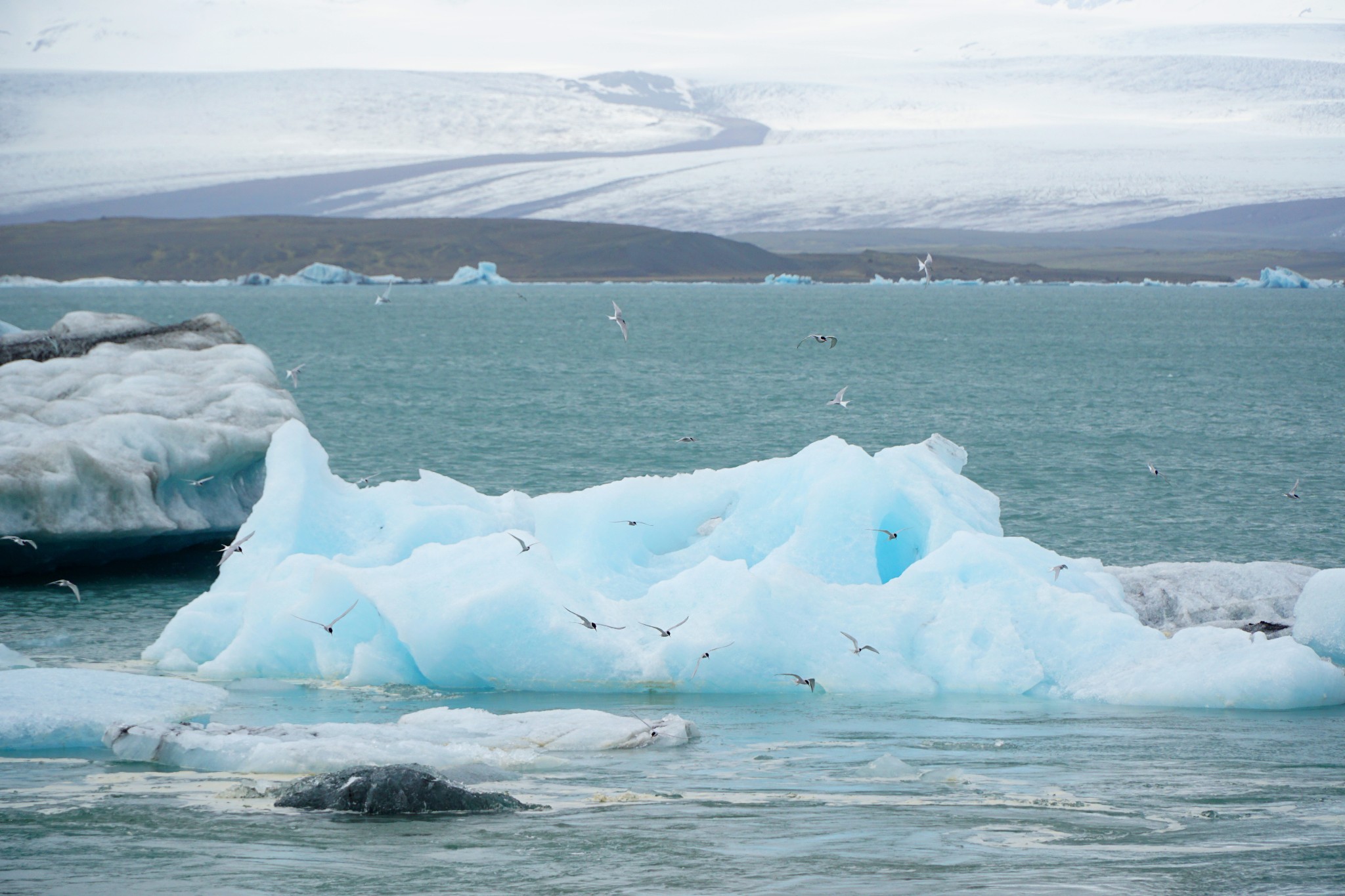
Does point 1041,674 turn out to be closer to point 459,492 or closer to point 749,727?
point 749,727

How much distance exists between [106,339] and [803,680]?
14843 mm

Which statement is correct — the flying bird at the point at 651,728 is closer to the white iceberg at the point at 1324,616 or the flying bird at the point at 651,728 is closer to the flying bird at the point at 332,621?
the flying bird at the point at 332,621

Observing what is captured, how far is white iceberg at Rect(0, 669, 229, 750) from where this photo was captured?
10383 mm

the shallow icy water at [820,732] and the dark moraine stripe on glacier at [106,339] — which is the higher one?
the dark moraine stripe on glacier at [106,339]

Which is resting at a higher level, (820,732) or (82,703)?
(82,703)

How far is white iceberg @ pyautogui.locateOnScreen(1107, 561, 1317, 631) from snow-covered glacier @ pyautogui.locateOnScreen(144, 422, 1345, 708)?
0.63 m

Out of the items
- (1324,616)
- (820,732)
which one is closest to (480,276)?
(1324,616)

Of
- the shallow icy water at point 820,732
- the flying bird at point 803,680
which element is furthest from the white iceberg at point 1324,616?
the flying bird at point 803,680

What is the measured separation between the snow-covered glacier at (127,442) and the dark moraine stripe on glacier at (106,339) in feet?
0.12

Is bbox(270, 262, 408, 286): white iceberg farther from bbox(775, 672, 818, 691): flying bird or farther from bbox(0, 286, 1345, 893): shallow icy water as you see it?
bbox(775, 672, 818, 691): flying bird

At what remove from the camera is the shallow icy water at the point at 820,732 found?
7492mm

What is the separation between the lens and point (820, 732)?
11.0 meters

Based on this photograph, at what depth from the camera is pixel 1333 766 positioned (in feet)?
32.3

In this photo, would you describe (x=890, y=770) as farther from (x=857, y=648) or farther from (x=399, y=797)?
(x=399, y=797)
